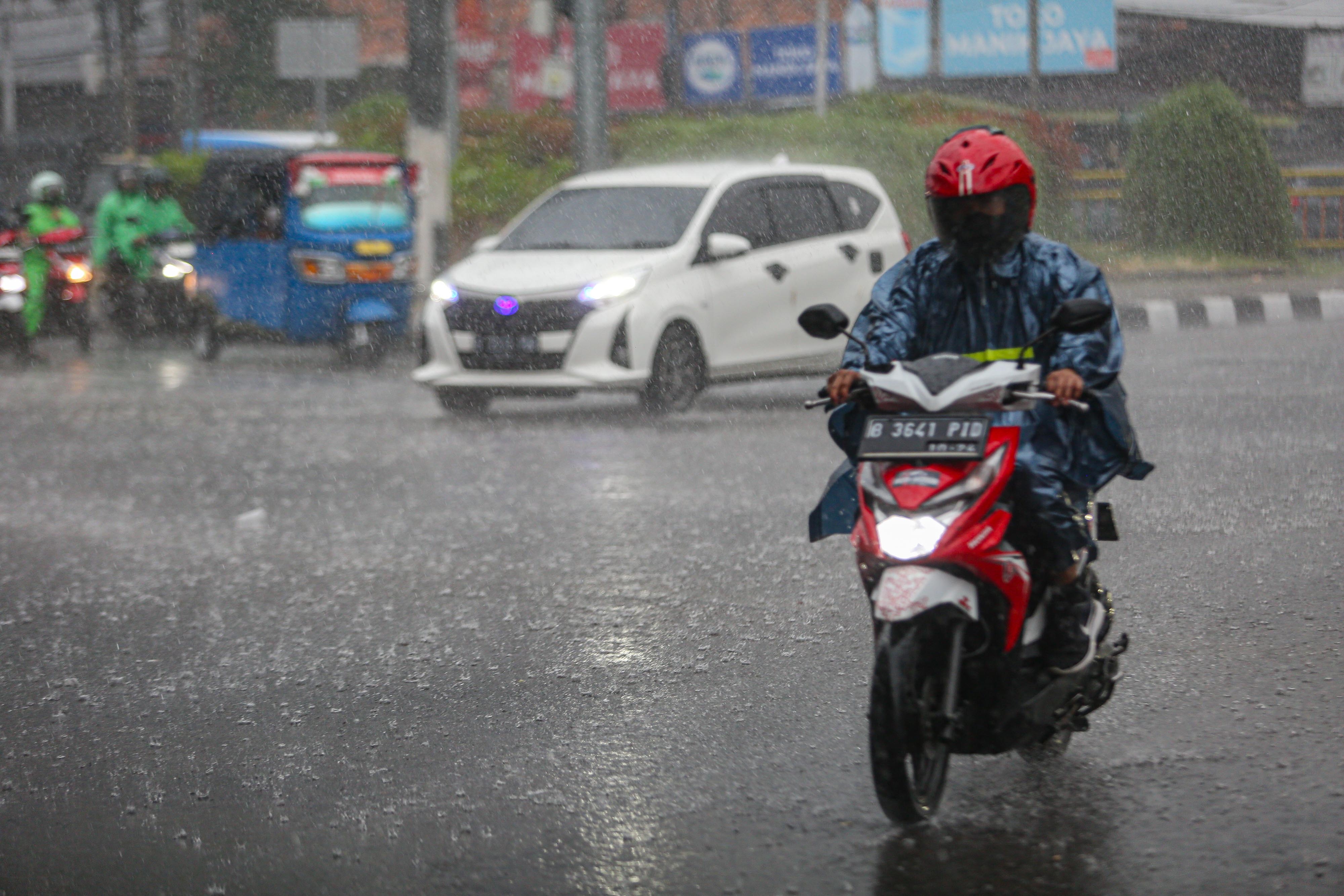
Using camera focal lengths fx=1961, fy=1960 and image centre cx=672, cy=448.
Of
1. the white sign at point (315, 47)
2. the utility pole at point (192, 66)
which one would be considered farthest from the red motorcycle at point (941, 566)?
the utility pole at point (192, 66)

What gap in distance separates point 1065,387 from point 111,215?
15980 mm

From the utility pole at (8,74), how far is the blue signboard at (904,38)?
2691 cm

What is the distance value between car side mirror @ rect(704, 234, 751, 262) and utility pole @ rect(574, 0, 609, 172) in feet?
19.9

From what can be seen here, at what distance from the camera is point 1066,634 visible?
4230 mm

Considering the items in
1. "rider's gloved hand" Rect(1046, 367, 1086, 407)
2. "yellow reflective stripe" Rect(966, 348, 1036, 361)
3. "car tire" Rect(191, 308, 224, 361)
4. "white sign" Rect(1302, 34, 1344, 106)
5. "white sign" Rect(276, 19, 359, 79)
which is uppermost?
"white sign" Rect(276, 19, 359, 79)

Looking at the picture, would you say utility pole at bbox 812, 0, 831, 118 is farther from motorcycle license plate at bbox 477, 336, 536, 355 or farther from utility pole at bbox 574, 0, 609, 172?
motorcycle license plate at bbox 477, 336, 536, 355

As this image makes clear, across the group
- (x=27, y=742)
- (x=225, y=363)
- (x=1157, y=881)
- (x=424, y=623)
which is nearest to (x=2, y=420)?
(x=225, y=363)

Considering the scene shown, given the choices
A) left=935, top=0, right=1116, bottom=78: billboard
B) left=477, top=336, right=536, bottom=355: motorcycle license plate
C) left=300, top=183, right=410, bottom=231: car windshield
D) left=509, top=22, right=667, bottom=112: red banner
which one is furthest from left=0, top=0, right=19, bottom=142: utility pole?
left=477, top=336, right=536, bottom=355: motorcycle license plate

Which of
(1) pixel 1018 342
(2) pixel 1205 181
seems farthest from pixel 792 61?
(1) pixel 1018 342

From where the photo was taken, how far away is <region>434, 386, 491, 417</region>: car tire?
12.7 m

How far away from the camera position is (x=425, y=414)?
1292cm

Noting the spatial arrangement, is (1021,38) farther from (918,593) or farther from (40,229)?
(918,593)

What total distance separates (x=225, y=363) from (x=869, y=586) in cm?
1406

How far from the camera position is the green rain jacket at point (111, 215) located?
60.7ft
